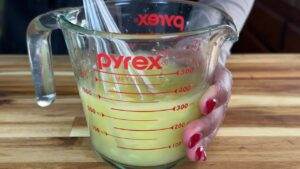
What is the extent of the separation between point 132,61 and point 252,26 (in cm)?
152

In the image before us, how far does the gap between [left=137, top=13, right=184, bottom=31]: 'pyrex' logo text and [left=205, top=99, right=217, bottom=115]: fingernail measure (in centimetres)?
13

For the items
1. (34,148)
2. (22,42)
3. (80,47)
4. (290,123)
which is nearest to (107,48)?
(80,47)

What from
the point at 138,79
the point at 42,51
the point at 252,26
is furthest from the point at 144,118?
the point at 252,26

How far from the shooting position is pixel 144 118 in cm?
47

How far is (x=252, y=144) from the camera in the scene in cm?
58

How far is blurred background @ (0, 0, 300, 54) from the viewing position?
3.67 feet

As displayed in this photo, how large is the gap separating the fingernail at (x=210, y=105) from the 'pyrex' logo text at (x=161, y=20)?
13 cm

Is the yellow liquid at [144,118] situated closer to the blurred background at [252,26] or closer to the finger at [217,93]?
the finger at [217,93]

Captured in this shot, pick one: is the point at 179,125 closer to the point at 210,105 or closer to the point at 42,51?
the point at 210,105

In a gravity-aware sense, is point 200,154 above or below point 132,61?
below

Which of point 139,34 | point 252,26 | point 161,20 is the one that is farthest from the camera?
point 252,26

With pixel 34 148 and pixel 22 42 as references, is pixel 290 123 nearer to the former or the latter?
pixel 34 148

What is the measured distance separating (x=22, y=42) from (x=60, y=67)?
0.41 meters

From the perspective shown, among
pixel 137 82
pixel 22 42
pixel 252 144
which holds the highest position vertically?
pixel 137 82
